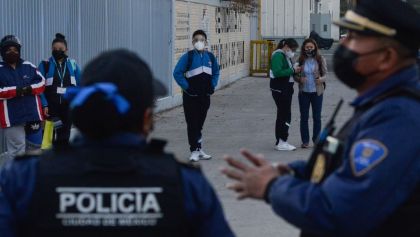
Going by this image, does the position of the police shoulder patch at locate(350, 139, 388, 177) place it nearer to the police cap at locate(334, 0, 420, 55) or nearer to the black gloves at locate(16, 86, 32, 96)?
the police cap at locate(334, 0, 420, 55)

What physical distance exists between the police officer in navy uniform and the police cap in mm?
856

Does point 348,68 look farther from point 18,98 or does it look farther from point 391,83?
point 18,98

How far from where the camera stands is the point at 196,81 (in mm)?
11461

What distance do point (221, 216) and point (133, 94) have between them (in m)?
0.47

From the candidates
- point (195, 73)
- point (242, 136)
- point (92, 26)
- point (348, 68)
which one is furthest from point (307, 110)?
point (348, 68)

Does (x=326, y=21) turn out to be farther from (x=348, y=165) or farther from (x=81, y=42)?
(x=348, y=165)

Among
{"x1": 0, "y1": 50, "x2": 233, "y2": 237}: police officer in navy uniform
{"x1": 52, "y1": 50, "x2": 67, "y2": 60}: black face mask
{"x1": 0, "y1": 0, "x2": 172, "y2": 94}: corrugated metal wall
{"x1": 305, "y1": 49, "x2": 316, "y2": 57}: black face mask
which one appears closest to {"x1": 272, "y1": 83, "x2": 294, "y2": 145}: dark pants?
{"x1": 305, "y1": 49, "x2": 316, "y2": 57}: black face mask

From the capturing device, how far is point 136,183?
2.62m

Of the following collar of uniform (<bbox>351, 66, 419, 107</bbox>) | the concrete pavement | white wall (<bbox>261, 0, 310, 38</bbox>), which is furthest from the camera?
white wall (<bbox>261, 0, 310, 38</bbox>)

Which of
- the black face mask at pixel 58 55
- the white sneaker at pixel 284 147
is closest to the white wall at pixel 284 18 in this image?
the white sneaker at pixel 284 147

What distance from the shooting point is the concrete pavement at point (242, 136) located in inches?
317

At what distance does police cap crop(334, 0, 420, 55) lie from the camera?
302 centimetres

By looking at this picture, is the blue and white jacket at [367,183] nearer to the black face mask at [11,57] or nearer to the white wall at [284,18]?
the black face mask at [11,57]

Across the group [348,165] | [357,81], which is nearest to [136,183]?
[348,165]
